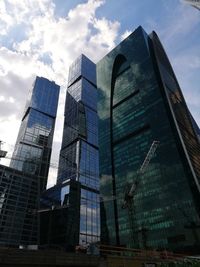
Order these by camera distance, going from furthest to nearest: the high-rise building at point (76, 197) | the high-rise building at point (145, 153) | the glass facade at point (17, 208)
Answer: the high-rise building at point (76, 197) → the glass facade at point (17, 208) → the high-rise building at point (145, 153)

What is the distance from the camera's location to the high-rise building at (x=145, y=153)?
11350 cm

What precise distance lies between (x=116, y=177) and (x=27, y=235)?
64.5m

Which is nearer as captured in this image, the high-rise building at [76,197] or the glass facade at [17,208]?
the glass facade at [17,208]

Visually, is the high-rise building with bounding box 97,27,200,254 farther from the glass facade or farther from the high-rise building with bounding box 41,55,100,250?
A: the glass facade

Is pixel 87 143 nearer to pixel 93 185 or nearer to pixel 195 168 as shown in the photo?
pixel 93 185

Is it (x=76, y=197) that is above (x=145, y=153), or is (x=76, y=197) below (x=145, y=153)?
below

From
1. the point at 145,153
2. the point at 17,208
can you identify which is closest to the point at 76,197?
the point at 17,208

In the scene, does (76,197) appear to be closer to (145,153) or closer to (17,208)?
(17,208)

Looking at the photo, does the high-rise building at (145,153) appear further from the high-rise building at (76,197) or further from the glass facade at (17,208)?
the glass facade at (17,208)

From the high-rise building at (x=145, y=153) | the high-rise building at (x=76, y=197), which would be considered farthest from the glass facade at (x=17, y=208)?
the high-rise building at (x=145, y=153)

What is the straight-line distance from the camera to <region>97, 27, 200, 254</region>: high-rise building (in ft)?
372

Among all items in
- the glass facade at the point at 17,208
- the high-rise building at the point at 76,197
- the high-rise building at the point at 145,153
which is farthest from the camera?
the high-rise building at the point at 76,197

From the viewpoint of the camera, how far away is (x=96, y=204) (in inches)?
5861

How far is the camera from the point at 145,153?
145m
